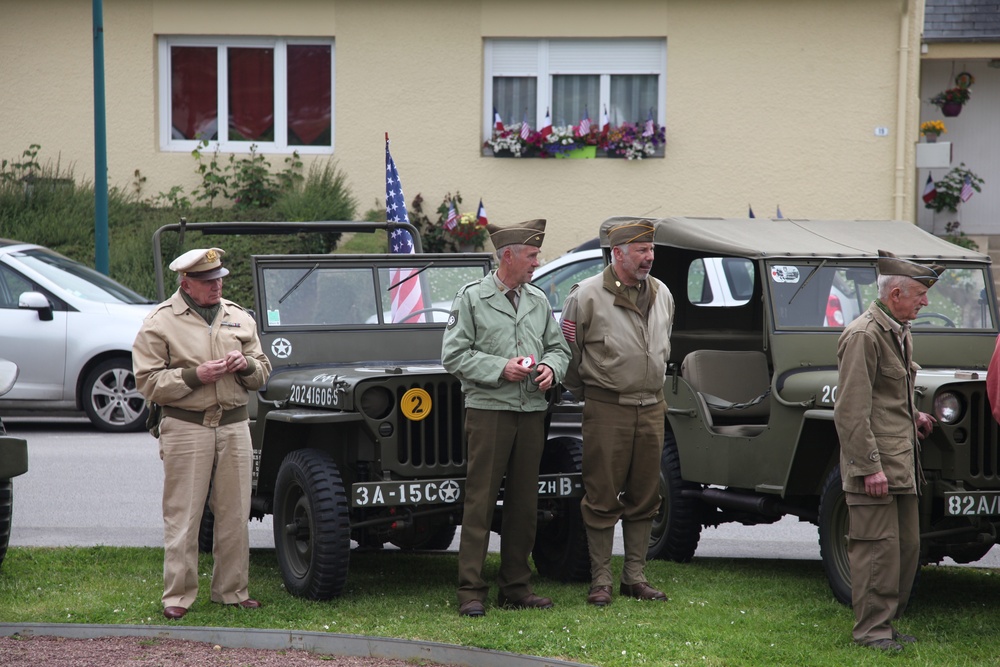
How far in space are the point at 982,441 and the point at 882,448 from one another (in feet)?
2.79

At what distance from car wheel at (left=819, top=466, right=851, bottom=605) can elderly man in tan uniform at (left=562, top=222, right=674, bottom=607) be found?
33.4 inches

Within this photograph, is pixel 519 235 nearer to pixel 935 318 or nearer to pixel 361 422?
pixel 361 422

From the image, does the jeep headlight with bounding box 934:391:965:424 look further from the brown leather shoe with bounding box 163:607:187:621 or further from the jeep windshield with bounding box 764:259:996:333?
the brown leather shoe with bounding box 163:607:187:621

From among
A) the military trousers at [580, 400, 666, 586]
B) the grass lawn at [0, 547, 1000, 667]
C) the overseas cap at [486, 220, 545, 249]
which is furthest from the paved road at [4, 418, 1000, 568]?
the overseas cap at [486, 220, 545, 249]

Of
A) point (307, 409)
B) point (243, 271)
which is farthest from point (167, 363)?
point (243, 271)

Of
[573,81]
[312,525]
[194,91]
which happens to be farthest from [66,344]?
[573,81]

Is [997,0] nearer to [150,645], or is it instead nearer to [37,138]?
[37,138]

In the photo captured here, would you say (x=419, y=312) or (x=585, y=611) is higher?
(x=419, y=312)

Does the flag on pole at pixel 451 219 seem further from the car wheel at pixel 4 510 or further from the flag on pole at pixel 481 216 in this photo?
the car wheel at pixel 4 510

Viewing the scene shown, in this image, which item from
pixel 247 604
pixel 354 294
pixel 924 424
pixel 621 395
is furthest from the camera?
pixel 354 294

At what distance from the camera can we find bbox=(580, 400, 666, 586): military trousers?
256 inches

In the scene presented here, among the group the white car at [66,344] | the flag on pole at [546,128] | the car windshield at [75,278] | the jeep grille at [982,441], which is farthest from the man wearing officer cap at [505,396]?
the flag on pole at [546,128]

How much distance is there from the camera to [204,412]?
627cm

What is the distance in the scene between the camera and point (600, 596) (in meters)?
6.46
